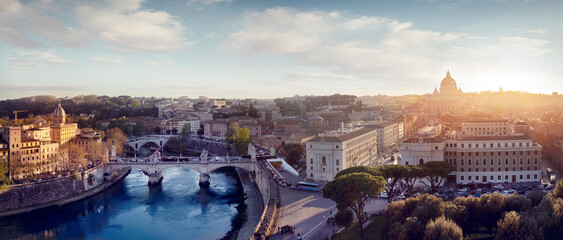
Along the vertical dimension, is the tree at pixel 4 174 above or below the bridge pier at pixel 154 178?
above

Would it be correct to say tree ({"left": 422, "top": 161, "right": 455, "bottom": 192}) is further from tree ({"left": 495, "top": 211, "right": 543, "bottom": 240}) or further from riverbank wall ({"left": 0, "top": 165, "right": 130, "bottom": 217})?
riverbank wall ({"left": 0, "top": 165, "right": 130, "bottom": 217})

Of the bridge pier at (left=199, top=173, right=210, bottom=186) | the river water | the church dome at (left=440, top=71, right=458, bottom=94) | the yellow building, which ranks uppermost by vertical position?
the church dome at (left=440, top=71, right=458, bottom=94)

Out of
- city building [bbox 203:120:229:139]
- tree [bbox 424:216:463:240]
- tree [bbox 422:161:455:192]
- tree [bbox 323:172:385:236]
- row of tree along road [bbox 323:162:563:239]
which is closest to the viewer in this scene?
tree [bbox 424:216:463:240]

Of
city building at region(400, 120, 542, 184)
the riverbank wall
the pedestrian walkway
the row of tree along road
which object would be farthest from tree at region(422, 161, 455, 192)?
the riverbank wall

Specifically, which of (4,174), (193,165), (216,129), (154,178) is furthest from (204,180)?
(216,129)

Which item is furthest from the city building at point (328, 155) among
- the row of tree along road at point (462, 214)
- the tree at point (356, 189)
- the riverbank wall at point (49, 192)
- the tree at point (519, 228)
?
the riverbank wall at point (49, 192)

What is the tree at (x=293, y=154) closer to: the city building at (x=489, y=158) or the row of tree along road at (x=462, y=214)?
the city building at (x=489, y=158)
